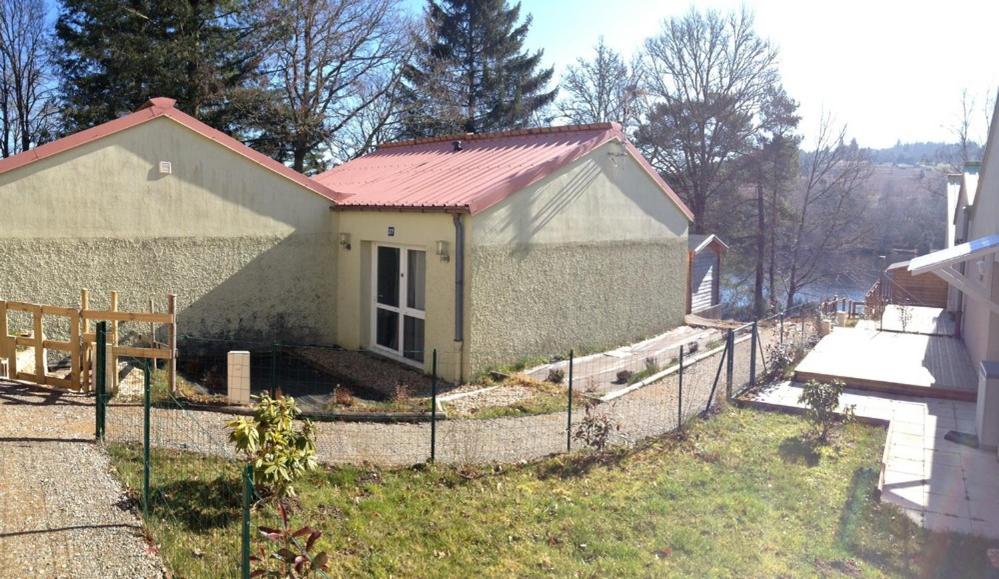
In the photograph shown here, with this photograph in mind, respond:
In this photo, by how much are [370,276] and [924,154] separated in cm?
5042

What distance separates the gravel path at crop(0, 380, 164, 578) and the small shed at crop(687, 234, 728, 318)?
1731 centimetres

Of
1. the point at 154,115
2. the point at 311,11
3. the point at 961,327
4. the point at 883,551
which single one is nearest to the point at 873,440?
the point at 883,551

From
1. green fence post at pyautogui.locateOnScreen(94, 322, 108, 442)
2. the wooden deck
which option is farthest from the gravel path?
the wooden deck

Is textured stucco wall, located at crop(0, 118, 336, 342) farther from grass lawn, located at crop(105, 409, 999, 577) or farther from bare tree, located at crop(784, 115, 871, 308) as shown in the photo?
bare tree, located at crop(784, 115, 871, 308)

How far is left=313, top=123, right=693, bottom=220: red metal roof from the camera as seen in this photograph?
526 inches

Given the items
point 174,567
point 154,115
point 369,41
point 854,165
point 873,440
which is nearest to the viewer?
point 174,567

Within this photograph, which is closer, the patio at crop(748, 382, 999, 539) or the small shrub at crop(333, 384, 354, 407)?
the patio at crop(748, 382, 999, 539)

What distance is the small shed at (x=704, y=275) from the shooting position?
22688mm

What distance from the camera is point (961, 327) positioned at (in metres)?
18.5

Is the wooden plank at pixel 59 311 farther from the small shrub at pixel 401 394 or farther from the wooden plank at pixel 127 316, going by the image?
the small shrub at pixel 401 394

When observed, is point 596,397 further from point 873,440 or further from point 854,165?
point 854,165

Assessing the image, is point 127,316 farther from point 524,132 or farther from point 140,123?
point 524,132

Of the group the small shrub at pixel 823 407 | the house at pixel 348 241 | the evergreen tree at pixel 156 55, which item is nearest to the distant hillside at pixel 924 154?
the house at pixel 348 241

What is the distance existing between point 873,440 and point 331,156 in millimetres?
24056
